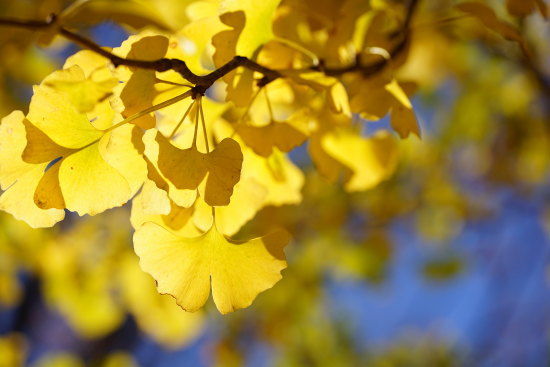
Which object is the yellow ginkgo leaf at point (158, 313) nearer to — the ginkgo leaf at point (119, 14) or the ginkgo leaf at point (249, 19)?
the ginkgo leaf at point (119, 14)

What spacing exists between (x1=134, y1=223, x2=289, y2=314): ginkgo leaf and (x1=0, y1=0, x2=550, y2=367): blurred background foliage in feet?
1.11

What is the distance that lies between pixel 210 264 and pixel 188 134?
0.50ft

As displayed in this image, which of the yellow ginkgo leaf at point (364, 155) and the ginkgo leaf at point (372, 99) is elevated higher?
the ginkgo leaf at point (372, 99)

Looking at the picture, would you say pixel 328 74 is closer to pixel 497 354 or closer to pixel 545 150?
pixel 545 150

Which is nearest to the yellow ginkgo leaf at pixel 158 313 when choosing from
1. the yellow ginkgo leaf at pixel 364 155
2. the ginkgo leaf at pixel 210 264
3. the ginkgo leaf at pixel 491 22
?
the yellow ginkgo leaf at pixel 364 155

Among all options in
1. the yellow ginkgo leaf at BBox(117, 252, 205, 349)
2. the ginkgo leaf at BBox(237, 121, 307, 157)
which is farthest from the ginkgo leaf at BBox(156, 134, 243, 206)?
the yellow ginkgo leaf at BBox(117, 252, 205, 349)

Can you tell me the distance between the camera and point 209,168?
45 centimetres

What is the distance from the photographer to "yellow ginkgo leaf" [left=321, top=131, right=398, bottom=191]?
2.51 feet

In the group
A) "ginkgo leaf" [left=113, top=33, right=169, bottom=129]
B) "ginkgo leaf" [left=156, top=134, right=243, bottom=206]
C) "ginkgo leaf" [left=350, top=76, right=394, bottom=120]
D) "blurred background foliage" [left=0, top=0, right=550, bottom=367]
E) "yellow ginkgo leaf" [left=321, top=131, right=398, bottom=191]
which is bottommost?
"blurred background foliage" [left=0, top=0, right=550, bottom=367]

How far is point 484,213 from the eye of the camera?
283 cm

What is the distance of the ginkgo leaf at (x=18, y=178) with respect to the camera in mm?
458

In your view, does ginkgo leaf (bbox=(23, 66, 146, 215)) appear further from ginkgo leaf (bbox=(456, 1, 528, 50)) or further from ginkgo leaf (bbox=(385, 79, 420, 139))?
ginkgo leaf (bbox=(456, 1, 528, 50))

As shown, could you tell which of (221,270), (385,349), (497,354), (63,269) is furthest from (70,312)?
(385,349)

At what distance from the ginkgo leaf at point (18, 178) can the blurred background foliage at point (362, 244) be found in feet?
0.90
